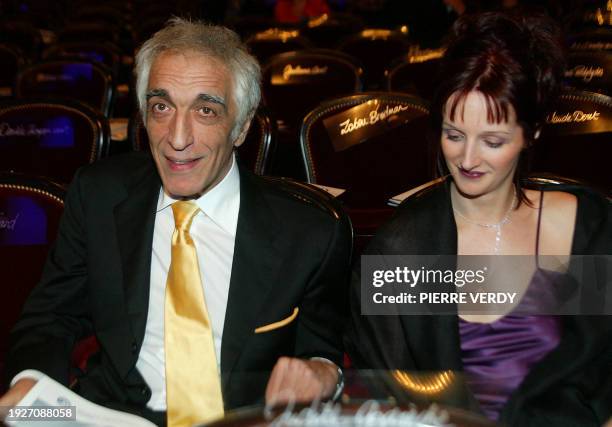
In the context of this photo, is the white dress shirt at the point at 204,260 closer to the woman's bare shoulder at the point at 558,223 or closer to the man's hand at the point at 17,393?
the man's hand at the point at 17,393

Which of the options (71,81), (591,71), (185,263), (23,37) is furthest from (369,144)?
(23,37)

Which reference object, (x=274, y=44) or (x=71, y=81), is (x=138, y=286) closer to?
(x=71, y=81)

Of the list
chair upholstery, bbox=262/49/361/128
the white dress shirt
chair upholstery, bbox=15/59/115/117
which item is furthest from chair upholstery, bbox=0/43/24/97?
the white dress shirt

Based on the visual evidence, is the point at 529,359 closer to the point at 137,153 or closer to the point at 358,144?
the point at 137,153

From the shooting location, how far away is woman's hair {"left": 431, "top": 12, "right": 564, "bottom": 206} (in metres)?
1.75

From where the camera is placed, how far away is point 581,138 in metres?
3.05

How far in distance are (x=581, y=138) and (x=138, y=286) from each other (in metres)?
1.93

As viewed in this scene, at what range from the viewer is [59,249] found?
6.31 feet

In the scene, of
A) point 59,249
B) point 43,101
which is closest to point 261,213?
point 59,249

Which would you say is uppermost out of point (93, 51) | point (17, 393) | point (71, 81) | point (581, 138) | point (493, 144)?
point (93, 51)

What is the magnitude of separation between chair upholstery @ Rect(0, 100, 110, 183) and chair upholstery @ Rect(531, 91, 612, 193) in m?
1.67

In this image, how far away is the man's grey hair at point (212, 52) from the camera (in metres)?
1.86

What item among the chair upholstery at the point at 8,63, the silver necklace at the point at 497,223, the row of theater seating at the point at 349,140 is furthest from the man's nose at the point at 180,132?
the chair upholstery at the point at 8,63

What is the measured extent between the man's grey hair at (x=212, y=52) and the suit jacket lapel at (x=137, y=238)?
18 centimetres
